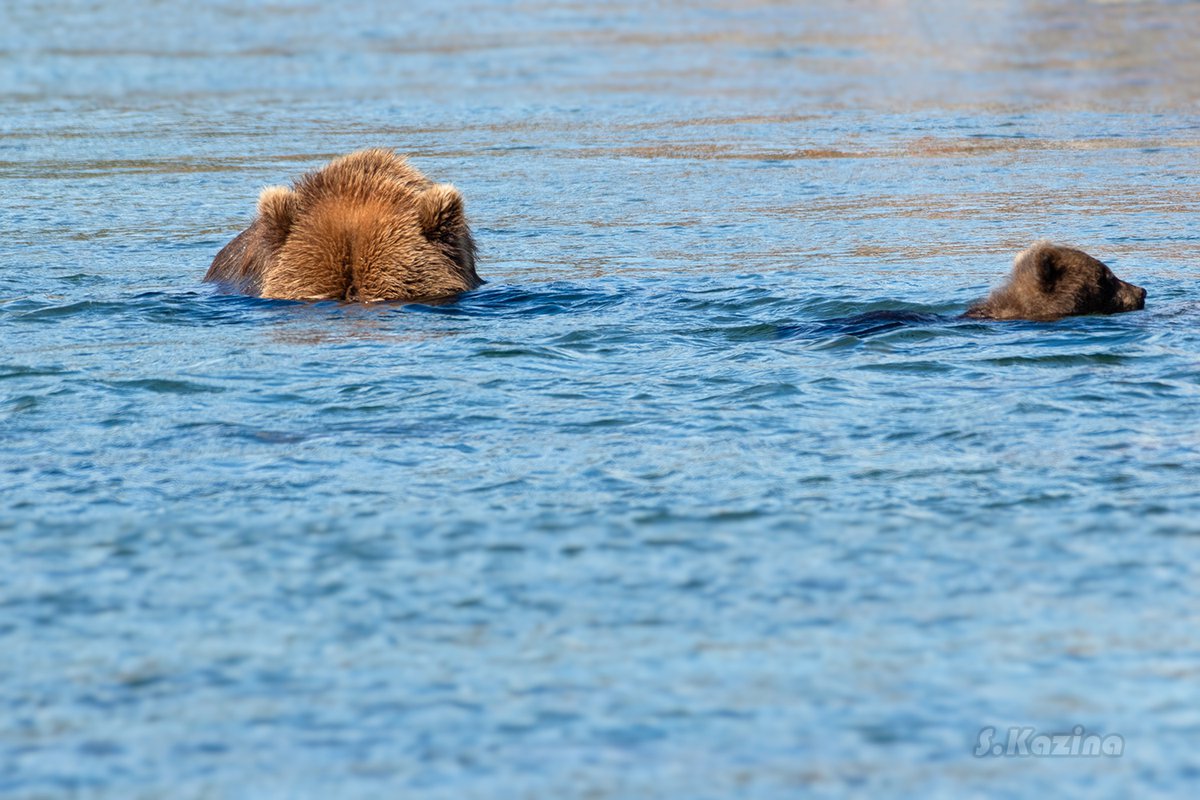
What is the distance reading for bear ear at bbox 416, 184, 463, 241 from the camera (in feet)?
26.6

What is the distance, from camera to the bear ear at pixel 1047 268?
759 cm

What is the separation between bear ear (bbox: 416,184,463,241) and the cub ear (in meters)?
0.64

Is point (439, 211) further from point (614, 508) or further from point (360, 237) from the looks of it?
point (614, 508)

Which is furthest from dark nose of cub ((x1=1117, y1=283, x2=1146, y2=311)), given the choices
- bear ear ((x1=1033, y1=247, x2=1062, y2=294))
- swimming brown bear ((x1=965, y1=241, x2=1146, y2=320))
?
bear ear ((x1=1033, y1=247, x2=1062, y2=294))

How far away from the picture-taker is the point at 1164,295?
8.20 meters

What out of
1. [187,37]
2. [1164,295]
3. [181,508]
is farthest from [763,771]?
[187,37]

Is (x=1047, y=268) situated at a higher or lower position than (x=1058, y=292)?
higher

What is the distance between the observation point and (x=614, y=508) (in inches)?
186

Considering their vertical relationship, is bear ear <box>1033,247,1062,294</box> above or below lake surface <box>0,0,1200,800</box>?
above

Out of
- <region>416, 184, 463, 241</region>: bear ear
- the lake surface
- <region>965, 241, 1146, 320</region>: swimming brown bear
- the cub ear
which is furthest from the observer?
the cub ear

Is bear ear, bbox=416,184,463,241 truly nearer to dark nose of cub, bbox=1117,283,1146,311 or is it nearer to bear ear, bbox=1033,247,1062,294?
bear ear, bbox=1033,247,1062,294

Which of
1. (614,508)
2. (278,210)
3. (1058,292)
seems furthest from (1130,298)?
(278,210)

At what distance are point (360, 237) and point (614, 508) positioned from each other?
378cm

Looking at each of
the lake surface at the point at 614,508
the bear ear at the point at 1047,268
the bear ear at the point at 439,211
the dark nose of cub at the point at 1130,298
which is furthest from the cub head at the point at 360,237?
the dark nose of cub at the point at 1130,298
